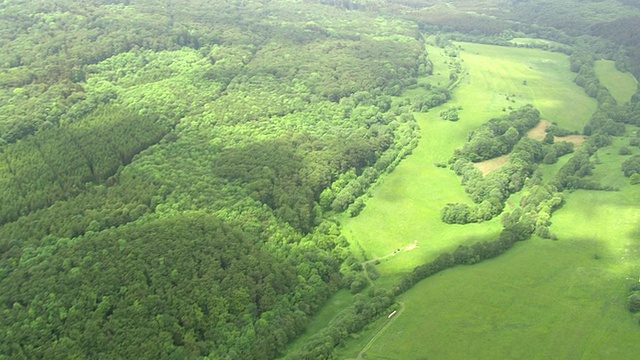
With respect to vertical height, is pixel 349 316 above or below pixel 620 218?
below

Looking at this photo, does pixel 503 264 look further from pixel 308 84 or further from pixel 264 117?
pixel 308 84

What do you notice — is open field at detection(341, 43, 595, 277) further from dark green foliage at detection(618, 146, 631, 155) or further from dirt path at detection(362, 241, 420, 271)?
dark green foliage at detection(618, 146, 631, 155)

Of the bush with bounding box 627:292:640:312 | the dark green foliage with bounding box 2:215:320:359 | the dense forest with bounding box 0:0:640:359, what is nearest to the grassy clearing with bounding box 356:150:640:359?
the bush with bounding box 627:292:640:312

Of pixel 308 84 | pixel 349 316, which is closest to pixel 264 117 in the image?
pixel 308 84

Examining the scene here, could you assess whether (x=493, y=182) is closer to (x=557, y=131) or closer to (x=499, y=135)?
(x=499, y=135)

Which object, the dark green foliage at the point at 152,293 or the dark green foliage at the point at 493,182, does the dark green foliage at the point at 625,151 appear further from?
the dark green foliage at the point at 152,293

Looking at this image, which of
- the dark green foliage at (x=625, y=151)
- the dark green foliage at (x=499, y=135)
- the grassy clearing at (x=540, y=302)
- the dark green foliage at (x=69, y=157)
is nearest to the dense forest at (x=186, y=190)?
the dark green foliage at (x=69, y=157)
